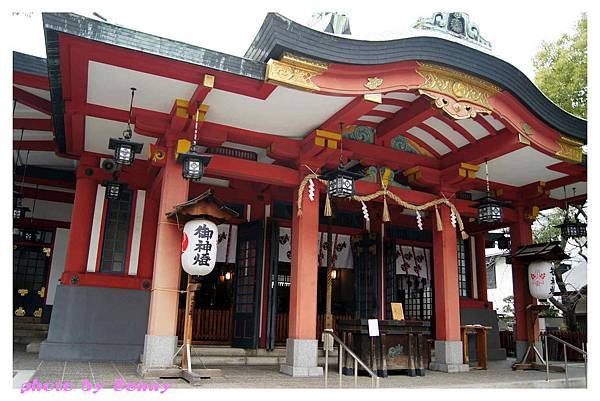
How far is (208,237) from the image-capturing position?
7.23m

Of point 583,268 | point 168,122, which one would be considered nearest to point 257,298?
point 168,122

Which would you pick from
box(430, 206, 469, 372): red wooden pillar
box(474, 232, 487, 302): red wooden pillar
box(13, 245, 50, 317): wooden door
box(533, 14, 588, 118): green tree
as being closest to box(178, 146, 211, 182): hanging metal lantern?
box(430, 206, 469, 372): red wooden pillar

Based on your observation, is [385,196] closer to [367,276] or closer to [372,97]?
[372,97]

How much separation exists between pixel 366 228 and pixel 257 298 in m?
3.62

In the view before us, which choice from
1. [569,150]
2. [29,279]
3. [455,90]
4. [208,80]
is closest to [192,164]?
[208,80]

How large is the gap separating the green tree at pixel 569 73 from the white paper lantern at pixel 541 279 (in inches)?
220

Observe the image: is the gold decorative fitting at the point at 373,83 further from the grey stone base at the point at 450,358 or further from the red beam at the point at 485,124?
the grey stone base at the point at 450,358

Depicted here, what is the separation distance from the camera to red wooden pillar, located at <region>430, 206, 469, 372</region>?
31.7 feet

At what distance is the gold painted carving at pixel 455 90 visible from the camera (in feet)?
24.9

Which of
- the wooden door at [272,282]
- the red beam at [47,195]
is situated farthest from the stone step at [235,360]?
the red beam at [47,195]

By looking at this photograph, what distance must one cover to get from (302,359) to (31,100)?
7036 mm

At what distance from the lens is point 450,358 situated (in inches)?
378

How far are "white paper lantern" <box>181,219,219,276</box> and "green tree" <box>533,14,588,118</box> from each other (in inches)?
460

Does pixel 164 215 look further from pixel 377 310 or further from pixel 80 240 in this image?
pixel 377 310
